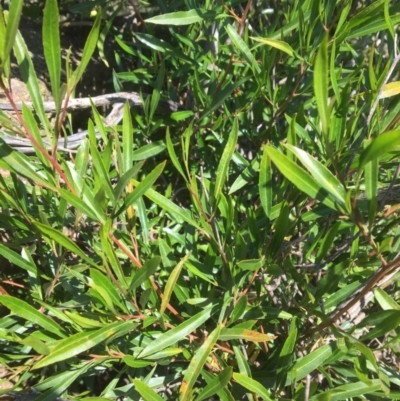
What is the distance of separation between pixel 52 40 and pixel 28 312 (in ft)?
1.25

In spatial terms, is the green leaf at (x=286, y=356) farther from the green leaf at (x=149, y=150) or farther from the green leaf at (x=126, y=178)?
the green leaf at (x=149, y=150)

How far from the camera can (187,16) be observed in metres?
0.93

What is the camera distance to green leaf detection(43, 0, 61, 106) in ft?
1.82

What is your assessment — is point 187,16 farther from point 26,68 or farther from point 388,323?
point 388,323

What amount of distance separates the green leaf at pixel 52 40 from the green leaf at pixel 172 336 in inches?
13.9

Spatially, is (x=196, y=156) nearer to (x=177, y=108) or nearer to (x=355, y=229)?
(x=177, y=108)

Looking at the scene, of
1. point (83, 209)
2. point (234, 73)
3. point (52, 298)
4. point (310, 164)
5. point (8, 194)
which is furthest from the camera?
point (234, 73)

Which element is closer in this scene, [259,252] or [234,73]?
[259,252]

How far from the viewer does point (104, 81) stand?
1.47 metres

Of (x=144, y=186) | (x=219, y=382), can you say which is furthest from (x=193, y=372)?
(x=144, y=186)

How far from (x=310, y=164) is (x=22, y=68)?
0.36 meters

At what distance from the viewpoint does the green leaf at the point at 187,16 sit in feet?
2.97

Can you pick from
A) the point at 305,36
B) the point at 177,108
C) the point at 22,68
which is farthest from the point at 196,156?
the point at 22,68

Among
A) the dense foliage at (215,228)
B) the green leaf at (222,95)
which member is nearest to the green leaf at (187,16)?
the dense foliage at (215,228)
